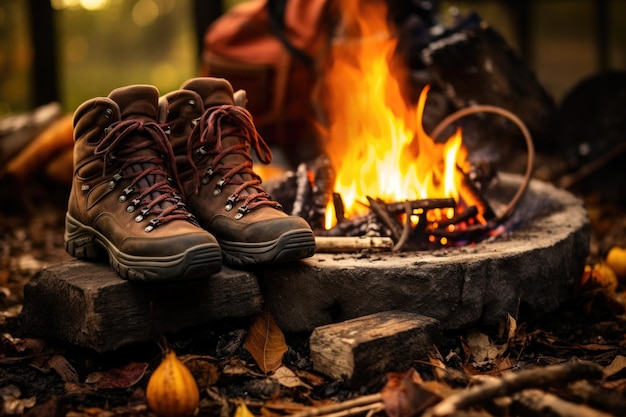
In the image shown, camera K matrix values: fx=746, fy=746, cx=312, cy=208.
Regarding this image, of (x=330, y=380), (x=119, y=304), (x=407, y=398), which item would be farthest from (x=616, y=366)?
(x=119, y=304)

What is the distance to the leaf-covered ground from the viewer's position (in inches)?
78.1

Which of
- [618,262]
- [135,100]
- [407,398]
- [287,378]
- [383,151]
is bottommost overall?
[618,262]

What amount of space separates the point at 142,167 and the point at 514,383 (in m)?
1.39

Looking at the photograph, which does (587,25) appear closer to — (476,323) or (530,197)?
(530,197)

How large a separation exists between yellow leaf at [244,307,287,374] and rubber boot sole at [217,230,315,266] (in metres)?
0.23

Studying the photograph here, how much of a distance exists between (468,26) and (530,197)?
151cm

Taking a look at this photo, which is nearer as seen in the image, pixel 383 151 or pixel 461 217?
pixel 461 217

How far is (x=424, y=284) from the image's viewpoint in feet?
8.21

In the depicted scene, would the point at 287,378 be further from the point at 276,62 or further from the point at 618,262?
the point at 276,62

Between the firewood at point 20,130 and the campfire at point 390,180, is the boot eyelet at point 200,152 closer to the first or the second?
the campfire at point 390,180

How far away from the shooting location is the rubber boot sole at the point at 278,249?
242 cm

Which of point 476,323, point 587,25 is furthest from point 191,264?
point 587,25

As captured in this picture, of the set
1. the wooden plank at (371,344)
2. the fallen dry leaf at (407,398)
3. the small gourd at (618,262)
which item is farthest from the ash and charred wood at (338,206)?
the small gourd at (618,262)

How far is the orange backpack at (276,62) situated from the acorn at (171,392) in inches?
118
